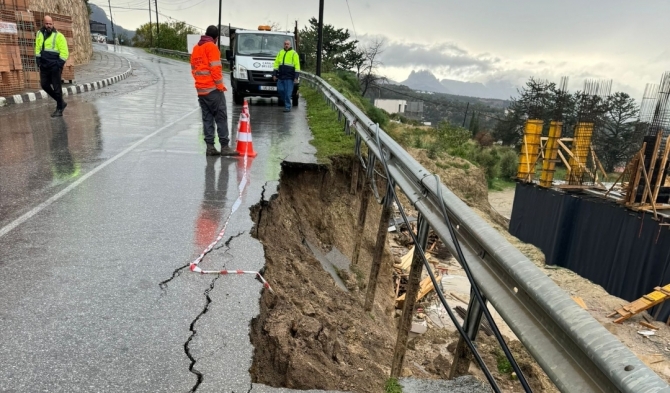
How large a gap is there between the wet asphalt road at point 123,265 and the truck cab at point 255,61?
7.31m

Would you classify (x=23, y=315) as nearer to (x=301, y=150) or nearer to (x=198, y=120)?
(x=301, y=150)

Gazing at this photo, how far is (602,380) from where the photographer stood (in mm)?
1670

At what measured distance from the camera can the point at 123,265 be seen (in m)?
4.06

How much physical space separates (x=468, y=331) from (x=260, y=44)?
15.4m

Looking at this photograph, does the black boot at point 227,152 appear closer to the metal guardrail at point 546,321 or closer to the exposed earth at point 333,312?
the exposed earth at point 333,312

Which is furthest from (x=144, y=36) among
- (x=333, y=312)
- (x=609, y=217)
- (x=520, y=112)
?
(x=333, y=312)

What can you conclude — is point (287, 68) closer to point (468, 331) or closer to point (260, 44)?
point (260, 44)

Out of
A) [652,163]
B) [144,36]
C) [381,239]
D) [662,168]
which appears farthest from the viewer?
[144,36]

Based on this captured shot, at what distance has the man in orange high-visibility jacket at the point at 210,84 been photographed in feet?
25.8

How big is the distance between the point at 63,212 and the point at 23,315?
224 cm

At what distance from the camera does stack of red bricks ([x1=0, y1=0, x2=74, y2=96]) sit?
14.4 meters

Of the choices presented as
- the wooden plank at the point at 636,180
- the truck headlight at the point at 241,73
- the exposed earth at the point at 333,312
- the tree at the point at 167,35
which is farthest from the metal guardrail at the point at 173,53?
the exposed earth at the point at 333,312

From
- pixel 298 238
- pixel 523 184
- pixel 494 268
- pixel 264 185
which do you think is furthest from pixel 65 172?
pixel 523 184

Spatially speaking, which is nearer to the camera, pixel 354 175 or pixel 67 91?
pixel 354 175
